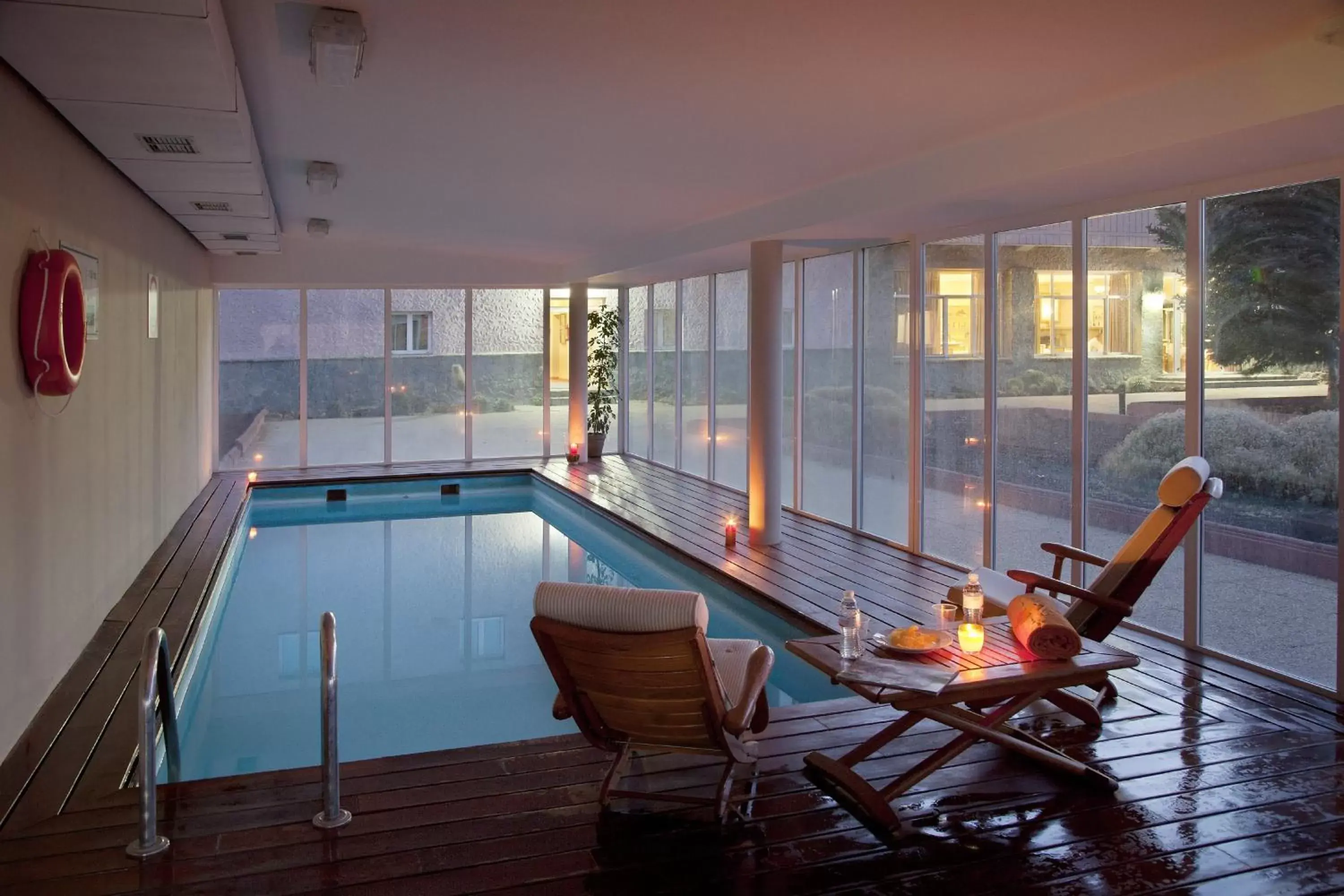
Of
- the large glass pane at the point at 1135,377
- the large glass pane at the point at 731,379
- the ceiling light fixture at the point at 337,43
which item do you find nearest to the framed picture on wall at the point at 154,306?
the ceiling light fixture at the point at 337,43

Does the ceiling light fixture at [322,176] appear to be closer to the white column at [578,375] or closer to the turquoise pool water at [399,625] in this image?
the turquoise pool water at [399,625]

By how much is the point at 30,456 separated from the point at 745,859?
3.36 m

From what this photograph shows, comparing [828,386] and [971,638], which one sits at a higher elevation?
[828,386]

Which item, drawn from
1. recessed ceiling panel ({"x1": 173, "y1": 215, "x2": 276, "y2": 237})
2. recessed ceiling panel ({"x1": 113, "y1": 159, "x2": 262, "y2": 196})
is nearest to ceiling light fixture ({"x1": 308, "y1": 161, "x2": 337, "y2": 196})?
recessed ceiling panel ({"x1": 113, "y1": 159, "x2": 262, "y2": 196})

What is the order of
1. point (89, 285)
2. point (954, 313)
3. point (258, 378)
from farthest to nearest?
point (258, 378) → point (954, 313) → point (89, 285)

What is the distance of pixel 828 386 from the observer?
882 cm

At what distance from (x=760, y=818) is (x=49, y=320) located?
348 cm

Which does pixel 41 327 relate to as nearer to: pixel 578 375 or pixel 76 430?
pixel 76 430

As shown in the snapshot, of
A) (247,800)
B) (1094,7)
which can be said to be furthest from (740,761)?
(1094,7)

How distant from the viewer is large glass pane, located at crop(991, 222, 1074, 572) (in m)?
6.08

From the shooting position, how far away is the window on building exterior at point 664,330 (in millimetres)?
12617

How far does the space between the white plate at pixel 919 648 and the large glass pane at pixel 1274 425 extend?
210 cm

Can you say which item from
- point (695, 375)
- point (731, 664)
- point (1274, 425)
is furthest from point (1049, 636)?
point (695, 375)

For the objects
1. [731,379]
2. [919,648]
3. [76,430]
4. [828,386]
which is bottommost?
[919,648]
